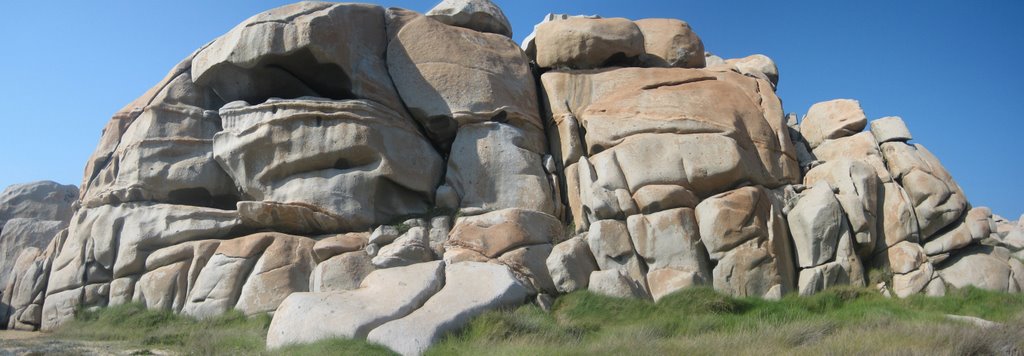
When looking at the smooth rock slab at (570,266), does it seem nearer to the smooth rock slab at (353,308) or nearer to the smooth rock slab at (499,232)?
the smooth rock slab at (499,232)

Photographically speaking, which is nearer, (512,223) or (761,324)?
(761,324)

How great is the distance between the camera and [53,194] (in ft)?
77.0

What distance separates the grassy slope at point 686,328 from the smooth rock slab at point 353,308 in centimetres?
41

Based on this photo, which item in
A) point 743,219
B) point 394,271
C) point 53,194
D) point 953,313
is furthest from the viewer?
point 53,194

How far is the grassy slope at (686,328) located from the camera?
8836 millimetres

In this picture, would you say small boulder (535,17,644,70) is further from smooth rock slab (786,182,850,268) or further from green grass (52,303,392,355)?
green grass (52,303,392,355)

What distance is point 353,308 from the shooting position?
1004cm

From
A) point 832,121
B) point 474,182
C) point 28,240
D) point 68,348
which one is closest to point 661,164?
point 474,182

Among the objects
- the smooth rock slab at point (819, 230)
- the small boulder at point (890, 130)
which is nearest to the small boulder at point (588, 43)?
the small boulder at point (890, 130)

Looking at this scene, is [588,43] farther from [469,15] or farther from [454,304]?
[454,304]

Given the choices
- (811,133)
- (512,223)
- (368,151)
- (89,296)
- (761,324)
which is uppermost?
(811,133)

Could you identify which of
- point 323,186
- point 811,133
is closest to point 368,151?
point 323,186

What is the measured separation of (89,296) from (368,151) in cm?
567

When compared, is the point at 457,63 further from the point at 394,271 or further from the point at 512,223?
the point at 394,271
